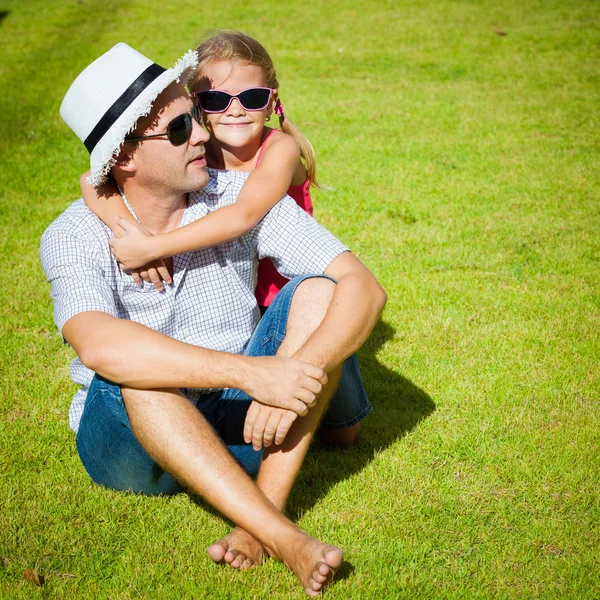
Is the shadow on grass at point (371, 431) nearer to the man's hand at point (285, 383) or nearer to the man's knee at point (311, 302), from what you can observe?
the man's hand at point (285, 383)

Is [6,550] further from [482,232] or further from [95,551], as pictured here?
[482,232]

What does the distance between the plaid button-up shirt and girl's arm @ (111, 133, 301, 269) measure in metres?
0.10

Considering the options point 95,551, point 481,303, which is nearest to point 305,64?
point 481,303

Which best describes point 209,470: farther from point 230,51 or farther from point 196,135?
point 230,51

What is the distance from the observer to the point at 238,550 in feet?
9.88

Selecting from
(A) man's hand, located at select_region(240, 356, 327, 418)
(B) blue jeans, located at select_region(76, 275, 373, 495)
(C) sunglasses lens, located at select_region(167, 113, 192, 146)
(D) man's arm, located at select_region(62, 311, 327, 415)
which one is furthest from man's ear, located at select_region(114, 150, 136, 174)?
(A) man's hand, located at select_region(240, 356, 327, 418)

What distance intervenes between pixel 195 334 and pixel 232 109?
1.50 meters

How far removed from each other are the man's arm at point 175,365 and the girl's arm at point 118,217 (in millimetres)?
410

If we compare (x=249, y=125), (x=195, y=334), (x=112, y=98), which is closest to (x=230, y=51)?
(x=249, y=125)

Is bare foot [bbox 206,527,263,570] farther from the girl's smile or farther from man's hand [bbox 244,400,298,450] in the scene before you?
the girl's smile

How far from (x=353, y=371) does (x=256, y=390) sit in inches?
32.7

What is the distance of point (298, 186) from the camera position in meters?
4.74

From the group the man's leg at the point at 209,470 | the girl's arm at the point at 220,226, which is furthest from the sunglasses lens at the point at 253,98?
the man's leg at the point at 209,470

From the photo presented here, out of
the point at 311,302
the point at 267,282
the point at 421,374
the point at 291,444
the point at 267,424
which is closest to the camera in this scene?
the point at 267,424
